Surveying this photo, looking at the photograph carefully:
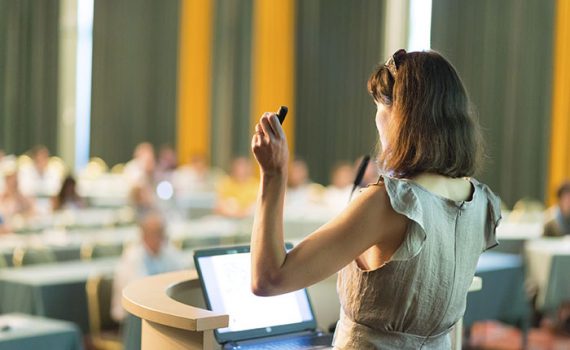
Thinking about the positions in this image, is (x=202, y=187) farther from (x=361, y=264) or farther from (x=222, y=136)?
(x=361, y=264)

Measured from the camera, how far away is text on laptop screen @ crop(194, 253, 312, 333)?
6.51ft

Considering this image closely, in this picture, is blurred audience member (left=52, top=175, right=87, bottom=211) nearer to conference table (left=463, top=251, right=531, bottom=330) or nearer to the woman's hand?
conference table (left=463, top=251, right=531, bottom=330)

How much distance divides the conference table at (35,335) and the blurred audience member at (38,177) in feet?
26.0

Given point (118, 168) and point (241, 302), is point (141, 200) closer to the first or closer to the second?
point (241, 302)

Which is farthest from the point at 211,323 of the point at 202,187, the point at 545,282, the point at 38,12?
the point at 38,12

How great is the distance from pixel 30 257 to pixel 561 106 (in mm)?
6418

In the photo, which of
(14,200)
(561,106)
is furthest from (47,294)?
(561,106)

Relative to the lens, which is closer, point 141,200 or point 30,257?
point 30,257

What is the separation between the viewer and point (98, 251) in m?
6.08

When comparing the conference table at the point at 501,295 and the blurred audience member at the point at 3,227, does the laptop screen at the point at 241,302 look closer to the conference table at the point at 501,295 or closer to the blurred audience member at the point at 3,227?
the conference table at the point at 501,295

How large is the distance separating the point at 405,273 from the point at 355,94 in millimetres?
10998

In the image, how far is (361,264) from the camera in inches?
61.0

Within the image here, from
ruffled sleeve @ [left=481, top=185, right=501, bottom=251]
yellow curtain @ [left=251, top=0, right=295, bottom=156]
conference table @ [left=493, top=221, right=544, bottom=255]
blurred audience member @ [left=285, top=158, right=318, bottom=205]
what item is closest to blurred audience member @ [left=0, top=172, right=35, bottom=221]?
blurred audience member @ [left=285, top=158, right=318, bottom=205]

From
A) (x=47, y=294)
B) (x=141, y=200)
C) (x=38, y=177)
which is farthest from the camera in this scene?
(x=38, y=177)
